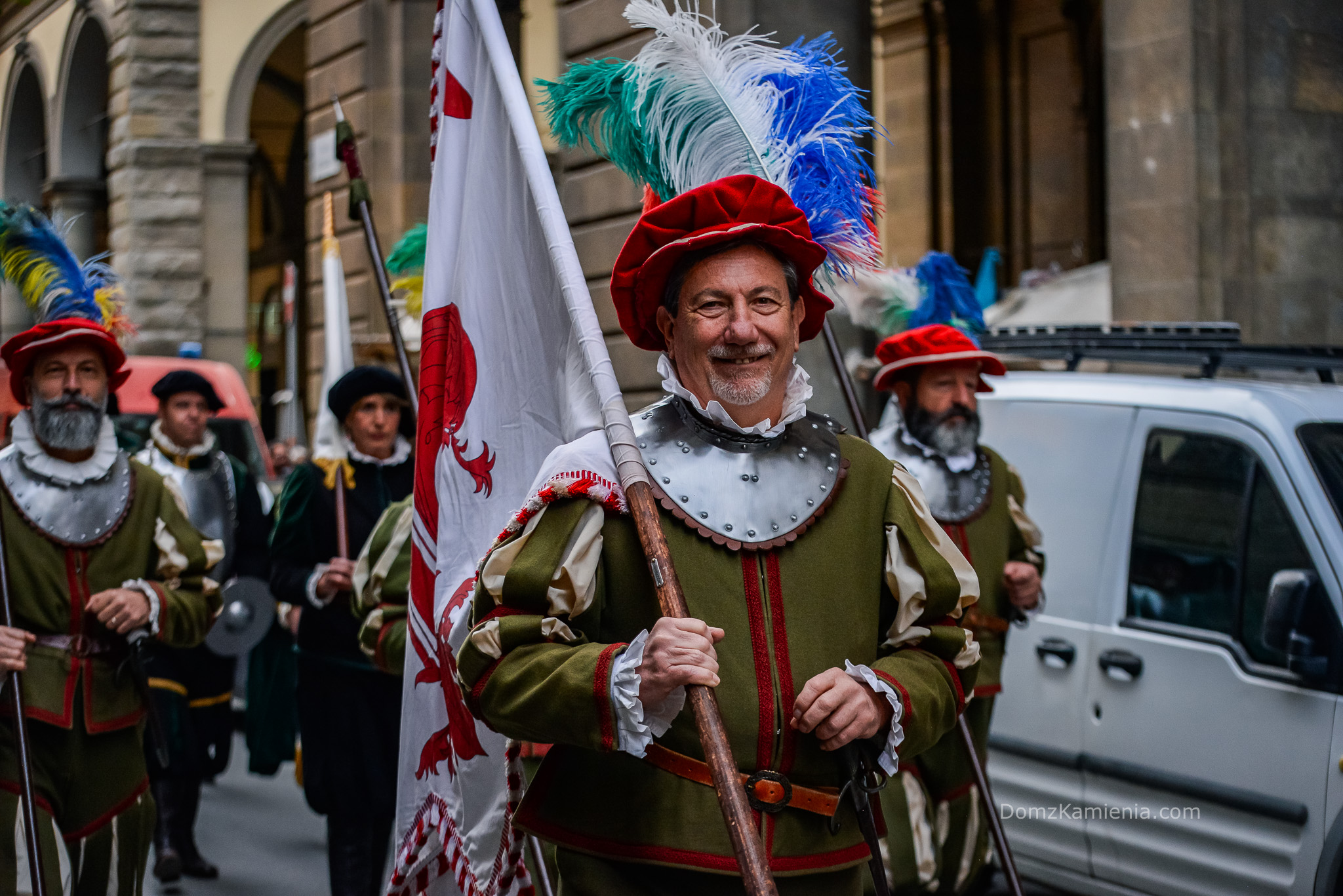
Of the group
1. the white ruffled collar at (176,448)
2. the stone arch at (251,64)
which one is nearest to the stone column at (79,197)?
the stone arch at (251,64)

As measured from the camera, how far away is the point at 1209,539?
5043 mm

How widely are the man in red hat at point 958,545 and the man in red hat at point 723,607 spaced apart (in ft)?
7.97

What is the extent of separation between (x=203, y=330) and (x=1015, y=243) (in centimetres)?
1024

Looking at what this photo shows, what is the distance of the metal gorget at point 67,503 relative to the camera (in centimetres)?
466

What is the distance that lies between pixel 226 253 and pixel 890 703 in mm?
17822

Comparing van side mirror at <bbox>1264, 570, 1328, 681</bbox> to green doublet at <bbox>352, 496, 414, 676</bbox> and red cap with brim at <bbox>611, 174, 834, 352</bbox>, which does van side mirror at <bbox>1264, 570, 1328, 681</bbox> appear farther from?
green doublet at <bbox>352, 496, 414, 676</bbox>

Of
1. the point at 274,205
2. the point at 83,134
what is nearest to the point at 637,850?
the point at 83,134

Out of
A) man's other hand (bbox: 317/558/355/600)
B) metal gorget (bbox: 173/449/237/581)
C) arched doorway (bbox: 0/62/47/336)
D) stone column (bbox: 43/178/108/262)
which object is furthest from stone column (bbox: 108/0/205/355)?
man's other hand (bbox: 317/558/355/600)

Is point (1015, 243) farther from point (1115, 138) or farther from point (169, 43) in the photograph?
point (169, 43)

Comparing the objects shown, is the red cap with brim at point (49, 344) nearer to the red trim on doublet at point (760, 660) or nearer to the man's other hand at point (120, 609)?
the man's other hand at point (120, 609)

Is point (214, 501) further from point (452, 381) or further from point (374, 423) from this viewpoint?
point (452, 381)

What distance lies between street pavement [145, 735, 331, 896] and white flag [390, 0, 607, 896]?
335 cm

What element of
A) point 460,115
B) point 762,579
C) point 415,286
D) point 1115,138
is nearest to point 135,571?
point 415,286

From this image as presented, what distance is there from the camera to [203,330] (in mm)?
19016
